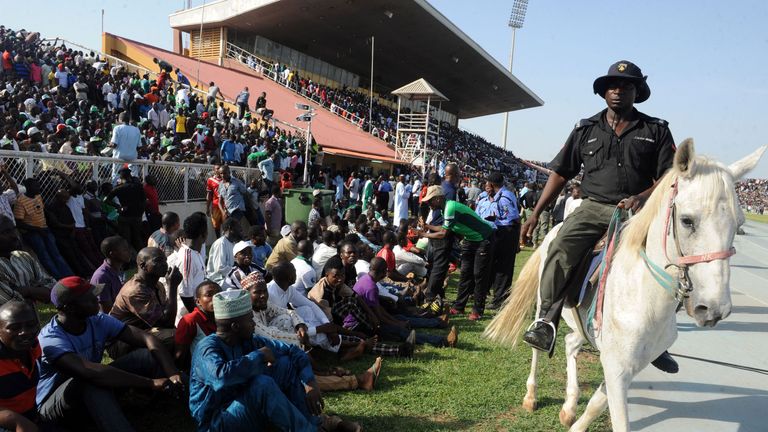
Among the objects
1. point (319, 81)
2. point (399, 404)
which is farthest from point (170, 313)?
point (319, 81)

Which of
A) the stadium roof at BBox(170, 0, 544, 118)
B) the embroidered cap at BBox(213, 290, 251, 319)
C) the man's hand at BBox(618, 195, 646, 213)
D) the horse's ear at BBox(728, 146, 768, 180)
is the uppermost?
the stadium roof at BBox(170, 0, 544, 118)

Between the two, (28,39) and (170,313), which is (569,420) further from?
(28,39)

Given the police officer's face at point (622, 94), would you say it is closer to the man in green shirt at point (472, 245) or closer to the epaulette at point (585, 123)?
the epaulette at point (585, 123)

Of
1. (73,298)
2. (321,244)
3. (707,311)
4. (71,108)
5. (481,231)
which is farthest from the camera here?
(71,108)

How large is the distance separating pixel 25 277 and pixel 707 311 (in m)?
5.00

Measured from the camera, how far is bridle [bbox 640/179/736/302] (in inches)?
101

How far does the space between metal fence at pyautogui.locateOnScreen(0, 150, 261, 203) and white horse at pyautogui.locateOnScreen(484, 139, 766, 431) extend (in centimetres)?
715

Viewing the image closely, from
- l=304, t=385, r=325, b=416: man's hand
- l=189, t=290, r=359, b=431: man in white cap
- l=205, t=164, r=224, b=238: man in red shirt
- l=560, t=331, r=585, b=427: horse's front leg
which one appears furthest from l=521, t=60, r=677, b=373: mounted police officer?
l=205, t=164, r=224, b=238: man in red shirt

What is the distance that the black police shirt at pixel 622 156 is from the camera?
11.3 feet

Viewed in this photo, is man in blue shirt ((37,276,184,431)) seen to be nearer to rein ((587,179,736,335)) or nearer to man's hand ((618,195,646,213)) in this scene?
rein ((587,179,736,335))

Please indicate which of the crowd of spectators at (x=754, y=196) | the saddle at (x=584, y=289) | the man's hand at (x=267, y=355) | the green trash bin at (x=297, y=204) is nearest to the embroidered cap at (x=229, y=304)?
the man's hand at (x=267, y=355)

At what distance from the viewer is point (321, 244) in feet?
24.1

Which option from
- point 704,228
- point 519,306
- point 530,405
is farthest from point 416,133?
point 704,228

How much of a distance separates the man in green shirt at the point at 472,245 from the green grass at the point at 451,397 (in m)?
1.38
